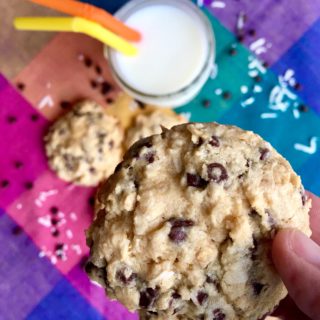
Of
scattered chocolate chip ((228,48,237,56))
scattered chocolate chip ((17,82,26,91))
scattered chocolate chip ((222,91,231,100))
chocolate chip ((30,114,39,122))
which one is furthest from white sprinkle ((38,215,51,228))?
scattered chocolate chip ((228,48,237,56))

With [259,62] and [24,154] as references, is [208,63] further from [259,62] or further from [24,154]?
[24,154]

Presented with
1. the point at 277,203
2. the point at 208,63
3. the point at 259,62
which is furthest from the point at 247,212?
the point at 259,62

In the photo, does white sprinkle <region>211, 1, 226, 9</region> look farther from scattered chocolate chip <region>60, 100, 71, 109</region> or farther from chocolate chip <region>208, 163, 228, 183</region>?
chocolate chip <region>208, 163, 228, 183</region>

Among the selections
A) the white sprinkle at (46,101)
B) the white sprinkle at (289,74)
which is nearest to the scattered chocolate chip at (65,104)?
the white sprinkle at (46,101)

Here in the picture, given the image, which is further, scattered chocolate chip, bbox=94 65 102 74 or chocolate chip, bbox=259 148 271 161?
scattered chocolate chip, bbox=94 65 102 74

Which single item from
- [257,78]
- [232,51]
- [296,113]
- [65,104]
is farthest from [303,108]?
[65,104]

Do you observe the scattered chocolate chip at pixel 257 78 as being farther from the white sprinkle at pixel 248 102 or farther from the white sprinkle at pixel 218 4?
the white sprinkle at pixel 218 4

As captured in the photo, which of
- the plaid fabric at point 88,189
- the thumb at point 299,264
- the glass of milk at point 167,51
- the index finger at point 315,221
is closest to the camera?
the thumb at point 299,264
